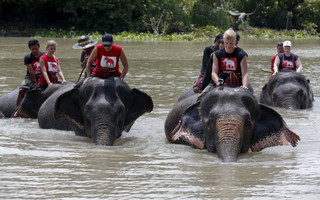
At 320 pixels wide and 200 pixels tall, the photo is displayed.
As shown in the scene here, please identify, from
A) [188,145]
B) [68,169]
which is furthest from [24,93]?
[68,169]

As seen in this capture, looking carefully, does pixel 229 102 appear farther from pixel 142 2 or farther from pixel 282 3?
pixel 282 3

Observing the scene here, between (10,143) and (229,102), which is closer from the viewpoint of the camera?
(229,102)

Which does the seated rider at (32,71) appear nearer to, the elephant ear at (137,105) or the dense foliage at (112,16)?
the elephant ear at (137,105)

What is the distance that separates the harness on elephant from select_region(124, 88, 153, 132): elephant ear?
5.48 ft

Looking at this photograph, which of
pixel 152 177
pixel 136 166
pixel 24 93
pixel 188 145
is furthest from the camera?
pixel 24 93

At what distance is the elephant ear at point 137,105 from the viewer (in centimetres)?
1049

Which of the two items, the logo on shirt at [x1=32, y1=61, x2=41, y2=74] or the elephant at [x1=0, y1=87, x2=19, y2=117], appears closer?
the logo on shirt at [x1=32, y1=61, x2=41, y2=74]

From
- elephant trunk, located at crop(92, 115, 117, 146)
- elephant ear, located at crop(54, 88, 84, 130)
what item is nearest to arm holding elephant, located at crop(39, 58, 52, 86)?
elephant ear, located at crop(54, 88, 84, 130)

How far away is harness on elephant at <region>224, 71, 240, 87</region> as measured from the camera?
9.22 metres

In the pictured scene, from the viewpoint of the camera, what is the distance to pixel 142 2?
173 feet

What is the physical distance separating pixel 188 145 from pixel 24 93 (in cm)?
404

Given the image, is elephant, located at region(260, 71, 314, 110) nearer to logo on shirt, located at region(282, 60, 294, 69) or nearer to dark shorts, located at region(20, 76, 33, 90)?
logo on shirt, located at region(282, 60, 294, 69)

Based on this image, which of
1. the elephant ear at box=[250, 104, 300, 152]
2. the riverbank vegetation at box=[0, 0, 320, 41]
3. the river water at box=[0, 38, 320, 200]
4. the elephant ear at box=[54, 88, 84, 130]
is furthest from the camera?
the riverbank vegetation at box=[0, 0, 320, 41]

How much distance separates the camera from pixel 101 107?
377 inches
